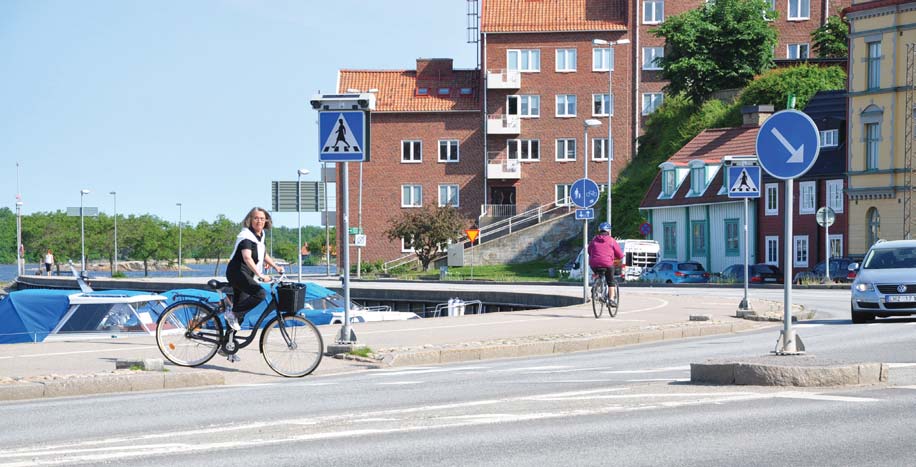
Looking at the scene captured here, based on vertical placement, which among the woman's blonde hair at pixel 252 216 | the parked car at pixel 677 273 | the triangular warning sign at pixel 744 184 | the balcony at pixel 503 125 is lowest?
the parked car at pixel 677 273

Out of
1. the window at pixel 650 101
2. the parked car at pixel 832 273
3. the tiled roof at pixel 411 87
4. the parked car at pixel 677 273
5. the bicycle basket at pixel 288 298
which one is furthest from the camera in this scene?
the tiled roof at pixel 411 87

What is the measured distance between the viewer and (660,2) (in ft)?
295

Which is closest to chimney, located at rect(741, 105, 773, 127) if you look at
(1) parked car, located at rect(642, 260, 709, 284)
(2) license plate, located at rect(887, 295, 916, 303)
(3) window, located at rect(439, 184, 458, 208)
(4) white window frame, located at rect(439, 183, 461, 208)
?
(1) parked car, located at rect(642, 260, 709, 284)

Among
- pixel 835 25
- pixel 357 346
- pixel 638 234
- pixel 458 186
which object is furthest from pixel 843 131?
pixel 357 346

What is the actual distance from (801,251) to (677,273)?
293 inches

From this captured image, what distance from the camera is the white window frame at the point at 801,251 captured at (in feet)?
207

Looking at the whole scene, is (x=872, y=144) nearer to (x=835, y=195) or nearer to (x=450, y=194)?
(x=835, y=195)

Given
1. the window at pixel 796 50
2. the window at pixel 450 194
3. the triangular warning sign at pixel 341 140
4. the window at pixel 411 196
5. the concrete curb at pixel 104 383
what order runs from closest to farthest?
1. the concrete curb at pixel 104 383
2. the triangular warning sign at pixel 341 140
3. the window at pixel 796 50
4. the window at pixel 450 194
5. the window at pixel 411 196

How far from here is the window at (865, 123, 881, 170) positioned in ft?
194

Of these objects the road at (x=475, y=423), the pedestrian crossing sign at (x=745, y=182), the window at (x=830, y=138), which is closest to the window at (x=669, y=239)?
the window at (x=830, y=138)

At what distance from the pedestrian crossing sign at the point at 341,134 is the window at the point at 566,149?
75846mm

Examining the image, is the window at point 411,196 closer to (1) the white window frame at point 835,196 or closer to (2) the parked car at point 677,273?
(2) the parked car at point 677,273

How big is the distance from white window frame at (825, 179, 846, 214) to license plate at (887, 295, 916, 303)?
3857 cm

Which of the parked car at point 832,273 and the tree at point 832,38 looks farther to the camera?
the tree at point 832,38
